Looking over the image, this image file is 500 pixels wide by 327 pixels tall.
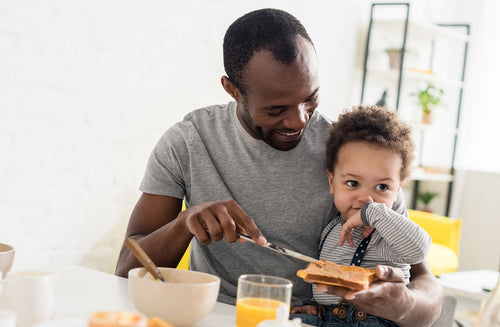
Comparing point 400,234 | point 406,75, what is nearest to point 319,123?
point 400,234

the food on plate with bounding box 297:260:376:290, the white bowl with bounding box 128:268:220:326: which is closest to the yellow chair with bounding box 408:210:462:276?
the food on plate with bounding box 297:260:376:290

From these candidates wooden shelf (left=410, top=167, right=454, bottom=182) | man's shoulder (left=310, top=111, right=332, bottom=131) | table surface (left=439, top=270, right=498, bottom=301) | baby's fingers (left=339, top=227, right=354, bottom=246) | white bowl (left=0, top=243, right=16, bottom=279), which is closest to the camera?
white bowl (left=0, top=243, right=16, bottom=279)

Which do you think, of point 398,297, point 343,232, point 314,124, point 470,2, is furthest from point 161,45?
point 470,2

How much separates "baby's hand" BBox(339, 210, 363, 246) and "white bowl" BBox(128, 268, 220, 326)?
64 centimetres

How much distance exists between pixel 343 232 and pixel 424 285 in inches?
9.6

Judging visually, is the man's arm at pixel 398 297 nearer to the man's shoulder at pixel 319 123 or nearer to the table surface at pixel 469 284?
the man's shoulder at pixel 319 123

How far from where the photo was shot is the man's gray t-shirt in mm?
1700

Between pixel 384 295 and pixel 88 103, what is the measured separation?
2.16 metres

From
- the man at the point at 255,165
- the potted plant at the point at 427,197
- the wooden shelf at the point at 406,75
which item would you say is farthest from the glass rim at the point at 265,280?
the potted plant at the point at 427,197

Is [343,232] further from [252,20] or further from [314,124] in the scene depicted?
[252,20]

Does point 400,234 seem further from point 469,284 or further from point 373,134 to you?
point 469,284

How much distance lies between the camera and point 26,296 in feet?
2.98

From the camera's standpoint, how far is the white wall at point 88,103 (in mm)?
2666

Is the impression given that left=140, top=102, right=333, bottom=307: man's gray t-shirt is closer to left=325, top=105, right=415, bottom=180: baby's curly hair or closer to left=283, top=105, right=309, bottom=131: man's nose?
left=325, top=105, right=415, bottom=180: baby's curly hair
